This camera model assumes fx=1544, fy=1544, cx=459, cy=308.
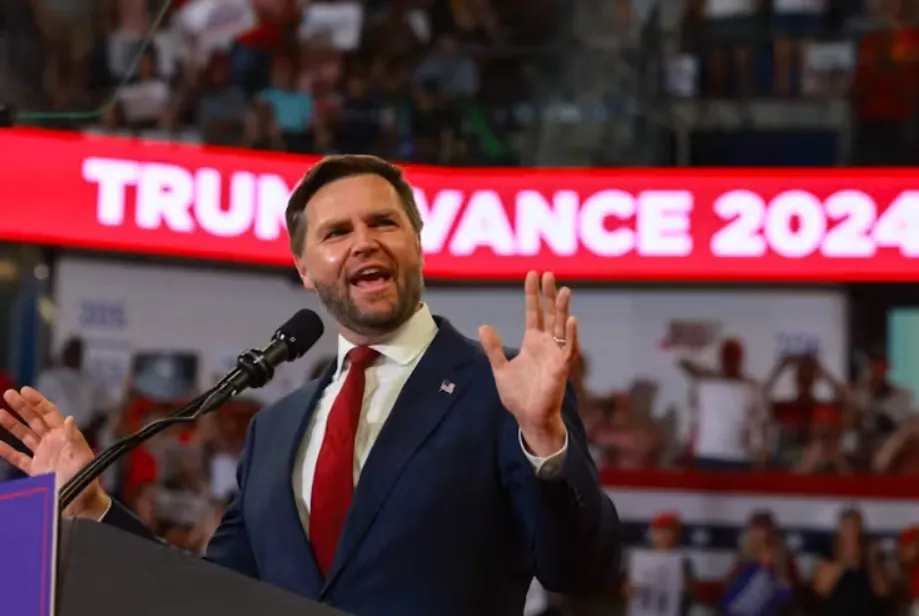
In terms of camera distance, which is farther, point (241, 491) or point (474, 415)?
point (241, 491)

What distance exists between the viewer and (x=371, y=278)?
227 cm

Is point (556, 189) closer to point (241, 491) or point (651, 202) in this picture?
point (651, 202)

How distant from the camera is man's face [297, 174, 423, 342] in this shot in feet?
7.42

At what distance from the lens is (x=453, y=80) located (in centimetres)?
832

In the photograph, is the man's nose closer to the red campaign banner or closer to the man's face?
the man's face

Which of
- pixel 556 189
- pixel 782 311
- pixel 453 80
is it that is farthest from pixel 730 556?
pixel 453 80

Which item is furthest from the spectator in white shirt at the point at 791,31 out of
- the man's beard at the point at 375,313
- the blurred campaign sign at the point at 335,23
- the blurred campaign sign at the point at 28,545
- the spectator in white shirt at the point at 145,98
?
the blurred campaign sign at the point at 28,545

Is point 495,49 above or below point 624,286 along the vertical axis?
above

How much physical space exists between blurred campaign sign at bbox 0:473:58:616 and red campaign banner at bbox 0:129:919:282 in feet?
19.7

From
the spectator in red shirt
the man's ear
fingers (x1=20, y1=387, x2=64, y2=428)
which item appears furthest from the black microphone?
the spectator in red shirt

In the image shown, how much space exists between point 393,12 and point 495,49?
0.85 m

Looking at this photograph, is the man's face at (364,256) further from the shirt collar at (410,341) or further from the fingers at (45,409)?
the fingers at (45,409)

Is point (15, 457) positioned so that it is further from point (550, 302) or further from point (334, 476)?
point (550, 302)

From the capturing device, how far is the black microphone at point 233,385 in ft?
5.98
